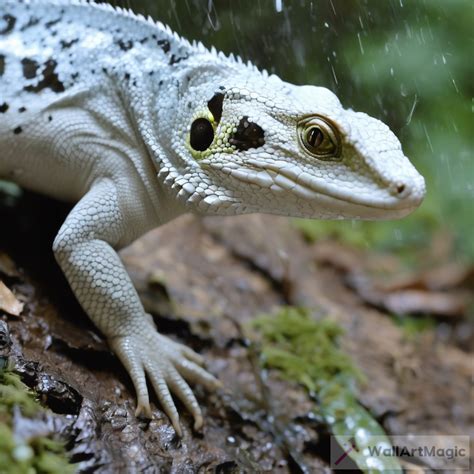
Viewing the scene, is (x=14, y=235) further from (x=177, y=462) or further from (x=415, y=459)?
(x=415, y=459)

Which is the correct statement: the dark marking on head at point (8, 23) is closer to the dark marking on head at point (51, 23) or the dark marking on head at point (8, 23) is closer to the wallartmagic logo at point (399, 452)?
the dark marking on head at point (51, 23)

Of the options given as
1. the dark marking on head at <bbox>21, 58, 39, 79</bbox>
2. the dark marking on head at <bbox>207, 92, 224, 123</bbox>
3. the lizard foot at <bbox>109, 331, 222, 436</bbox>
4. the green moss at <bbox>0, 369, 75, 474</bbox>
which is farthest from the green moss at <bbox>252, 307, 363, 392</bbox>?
the dark marking on head at <bbox>21, 58, 39, 79</bbox>

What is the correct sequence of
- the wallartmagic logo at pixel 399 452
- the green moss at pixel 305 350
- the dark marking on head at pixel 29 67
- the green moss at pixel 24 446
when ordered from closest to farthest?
the green moss at pixel 24 446 → the dark marking on head at pixel 29 67 → the wallartmagic logo at pixel 399 452 → the green moss at pixel 305 350

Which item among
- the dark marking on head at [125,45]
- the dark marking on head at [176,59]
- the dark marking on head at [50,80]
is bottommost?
the dark marking on head at [50,80]

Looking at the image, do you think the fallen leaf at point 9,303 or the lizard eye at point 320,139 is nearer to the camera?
the lizard eye at point 320,139

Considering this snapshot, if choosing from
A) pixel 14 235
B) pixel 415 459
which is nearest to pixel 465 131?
pixel 415 459

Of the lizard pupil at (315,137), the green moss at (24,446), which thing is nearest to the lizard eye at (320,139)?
the lizard pupil at (315,137)

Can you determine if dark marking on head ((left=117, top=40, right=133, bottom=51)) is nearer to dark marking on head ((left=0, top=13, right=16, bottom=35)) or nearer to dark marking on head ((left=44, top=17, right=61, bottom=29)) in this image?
dark marking on head ((left=44, top=17, right=61, bottom=29))
